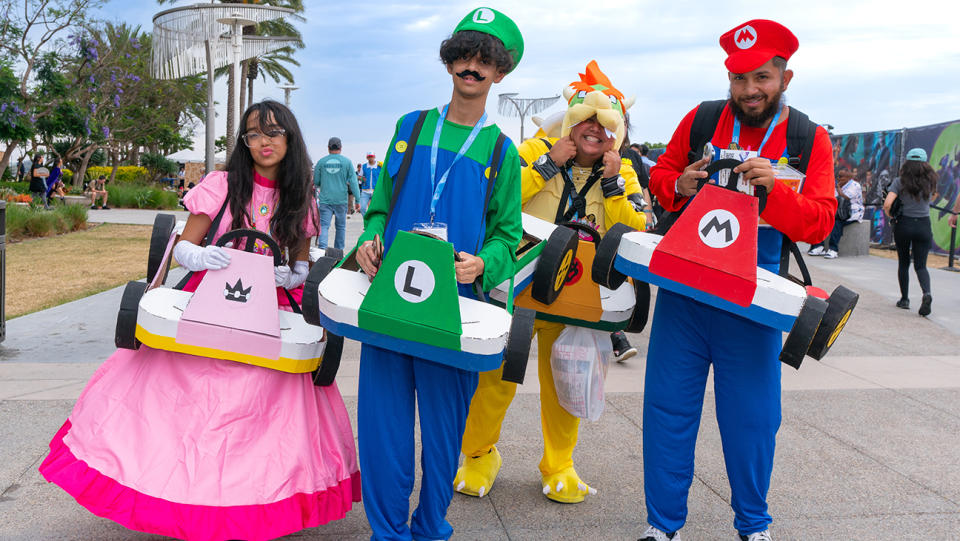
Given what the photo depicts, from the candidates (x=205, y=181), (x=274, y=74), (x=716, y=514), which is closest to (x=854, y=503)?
(x=716, y=514)

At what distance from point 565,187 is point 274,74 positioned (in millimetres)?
39254

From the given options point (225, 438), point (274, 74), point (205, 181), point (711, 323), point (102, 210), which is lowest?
point (102, 210)

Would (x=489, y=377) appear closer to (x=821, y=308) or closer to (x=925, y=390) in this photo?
(x=821, y=308)

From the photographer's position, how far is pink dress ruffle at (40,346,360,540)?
2.53m

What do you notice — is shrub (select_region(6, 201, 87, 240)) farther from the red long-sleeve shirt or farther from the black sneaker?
the red long-sleeve shirt

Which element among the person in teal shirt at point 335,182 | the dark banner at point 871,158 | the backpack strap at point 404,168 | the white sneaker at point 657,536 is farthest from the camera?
the dark banner at point 871,158

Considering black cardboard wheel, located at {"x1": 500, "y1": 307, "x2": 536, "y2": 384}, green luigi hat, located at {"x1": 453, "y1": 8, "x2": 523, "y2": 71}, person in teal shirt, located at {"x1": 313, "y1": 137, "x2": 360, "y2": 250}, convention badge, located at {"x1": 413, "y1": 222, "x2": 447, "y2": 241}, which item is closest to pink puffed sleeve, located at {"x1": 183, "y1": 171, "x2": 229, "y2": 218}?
convention badge, located at {"x1": 413, "y1": 222, "x2": 447, "y2": 241}

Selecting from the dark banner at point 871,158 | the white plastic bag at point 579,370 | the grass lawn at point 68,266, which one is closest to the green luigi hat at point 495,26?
the white plastic bag at point 579,370

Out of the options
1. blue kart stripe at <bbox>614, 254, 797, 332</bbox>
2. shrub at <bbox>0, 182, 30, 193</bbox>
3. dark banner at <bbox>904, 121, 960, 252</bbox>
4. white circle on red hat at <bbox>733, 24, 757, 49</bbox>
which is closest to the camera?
blue kart stripe at <bbox>614, 254, 797, 332</bbox>

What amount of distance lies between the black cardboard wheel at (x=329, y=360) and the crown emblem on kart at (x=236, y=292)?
1.13 ft

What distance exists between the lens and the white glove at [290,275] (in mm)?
2920

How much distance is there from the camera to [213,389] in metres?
2.73

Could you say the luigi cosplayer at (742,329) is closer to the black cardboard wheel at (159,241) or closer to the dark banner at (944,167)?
the black cardboard wheel at (159,241)

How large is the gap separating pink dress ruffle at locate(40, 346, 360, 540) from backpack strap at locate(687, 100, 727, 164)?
5.80 feet
